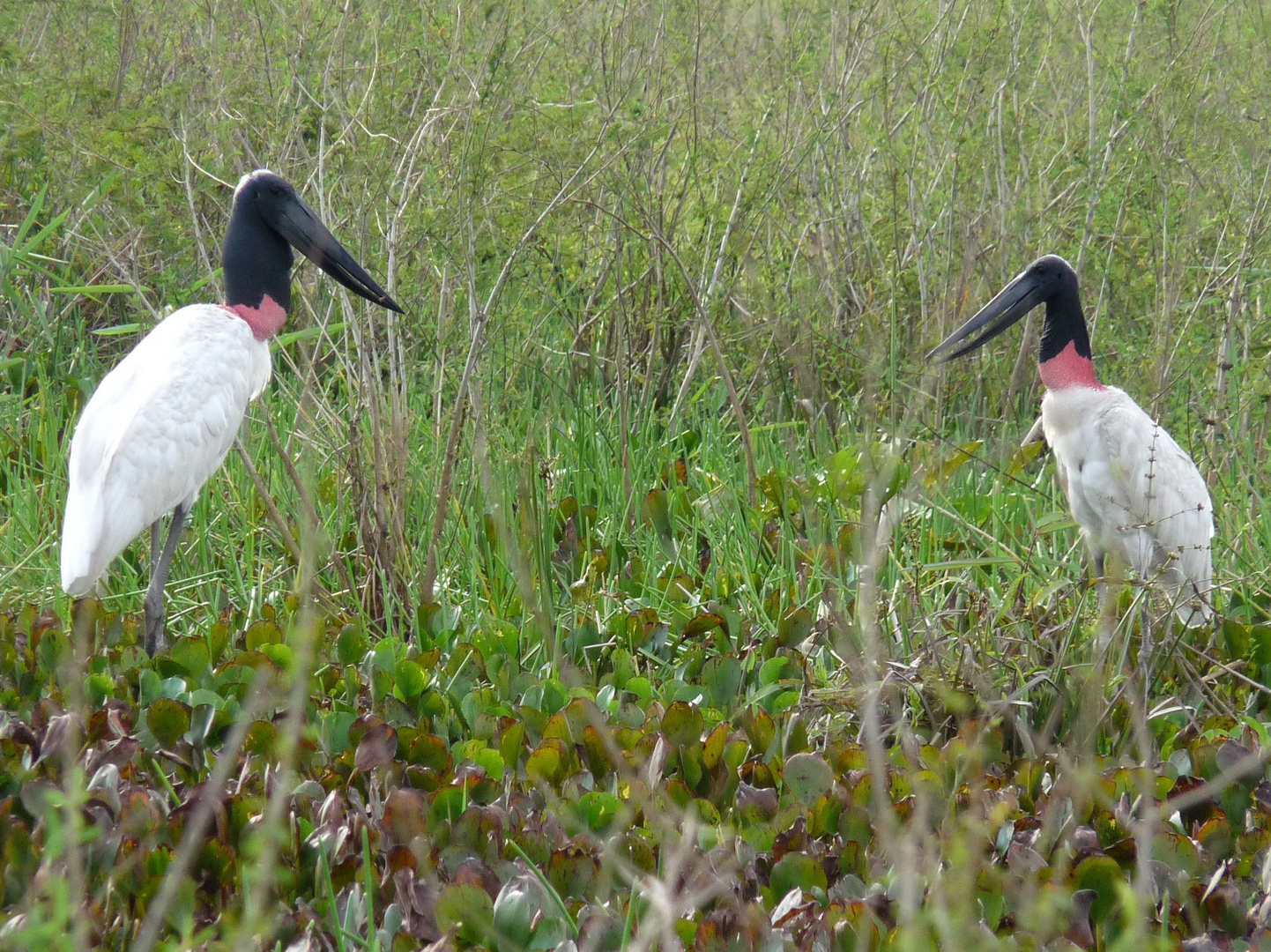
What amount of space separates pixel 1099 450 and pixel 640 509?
143 centimetres

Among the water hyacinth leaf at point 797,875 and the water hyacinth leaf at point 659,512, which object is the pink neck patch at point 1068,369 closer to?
the water hyacinth leaf at point 659,512

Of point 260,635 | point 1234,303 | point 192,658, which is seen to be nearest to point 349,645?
point 260,635

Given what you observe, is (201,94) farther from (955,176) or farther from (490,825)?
(490,825)

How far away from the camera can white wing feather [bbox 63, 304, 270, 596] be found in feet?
13.2

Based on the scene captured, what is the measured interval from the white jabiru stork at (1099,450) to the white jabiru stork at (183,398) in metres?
2.03

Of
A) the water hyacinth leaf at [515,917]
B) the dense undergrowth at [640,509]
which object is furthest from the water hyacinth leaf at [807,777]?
the water hyacinth leaf at [515,917]

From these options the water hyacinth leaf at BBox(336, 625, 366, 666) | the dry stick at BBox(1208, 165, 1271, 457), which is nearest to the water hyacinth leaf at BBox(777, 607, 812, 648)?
the water hyacinth leaf at BBox(336, 625, 366, 666)

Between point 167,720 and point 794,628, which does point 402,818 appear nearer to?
point 167,720

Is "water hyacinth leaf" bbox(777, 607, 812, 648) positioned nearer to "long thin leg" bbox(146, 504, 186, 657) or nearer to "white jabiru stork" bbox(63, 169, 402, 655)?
"white jabiru stork" bbox(63, 169, 402, 655)

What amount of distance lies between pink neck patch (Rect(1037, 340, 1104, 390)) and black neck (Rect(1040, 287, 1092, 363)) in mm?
12

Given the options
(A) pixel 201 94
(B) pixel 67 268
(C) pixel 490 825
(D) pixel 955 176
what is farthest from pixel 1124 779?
(B) pixel 67 268

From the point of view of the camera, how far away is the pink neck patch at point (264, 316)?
4797 millimetres

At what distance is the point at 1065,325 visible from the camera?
16.2 feet

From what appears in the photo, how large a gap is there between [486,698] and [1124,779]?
1332mm
